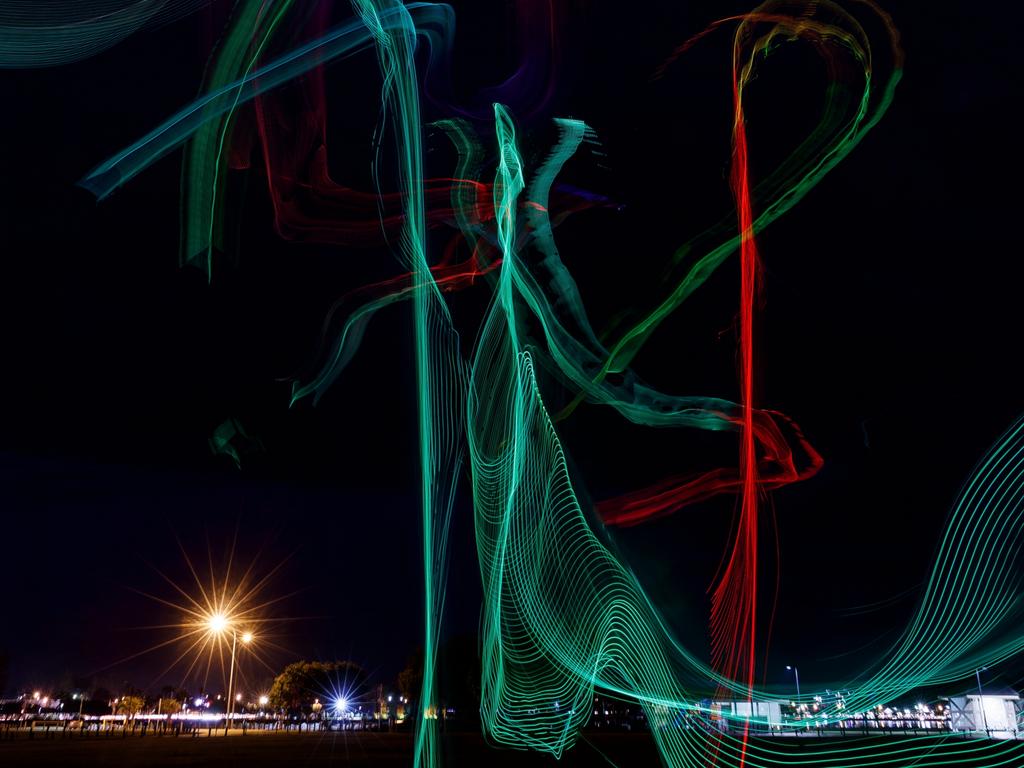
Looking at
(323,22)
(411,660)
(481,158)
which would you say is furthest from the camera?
(411,660)

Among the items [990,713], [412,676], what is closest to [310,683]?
[412,676]

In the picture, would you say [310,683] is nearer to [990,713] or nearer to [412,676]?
[412,676]

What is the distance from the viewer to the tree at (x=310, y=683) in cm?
7625

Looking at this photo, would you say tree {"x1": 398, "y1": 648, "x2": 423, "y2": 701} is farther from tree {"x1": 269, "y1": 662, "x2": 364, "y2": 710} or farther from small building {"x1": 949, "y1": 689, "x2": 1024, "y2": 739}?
small building {"x1": 949, "y1": 689, "x2": 1024, "y2": 739}

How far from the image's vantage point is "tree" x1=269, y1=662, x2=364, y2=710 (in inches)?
3002

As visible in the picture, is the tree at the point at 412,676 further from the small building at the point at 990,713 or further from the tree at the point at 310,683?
the small building at the point at 990,713

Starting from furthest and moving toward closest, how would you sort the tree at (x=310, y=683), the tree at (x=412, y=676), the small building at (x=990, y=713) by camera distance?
the tree at (x=310, y=683) < the tree at (x=412, y=676) < the small building at (x=990, y=713)

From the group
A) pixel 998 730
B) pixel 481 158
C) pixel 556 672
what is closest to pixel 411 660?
pixel 556 672

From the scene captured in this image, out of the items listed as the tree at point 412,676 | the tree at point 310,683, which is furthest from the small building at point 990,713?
the tree at point 310,683

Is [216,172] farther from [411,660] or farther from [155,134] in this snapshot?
[411,660]

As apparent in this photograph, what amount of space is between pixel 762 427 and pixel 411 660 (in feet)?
182

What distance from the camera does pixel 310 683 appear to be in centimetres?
7719

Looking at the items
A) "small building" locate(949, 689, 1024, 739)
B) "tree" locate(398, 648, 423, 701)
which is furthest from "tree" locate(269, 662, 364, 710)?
"small building" locate(949, 689, 1024, 739)

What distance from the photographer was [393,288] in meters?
11.4
